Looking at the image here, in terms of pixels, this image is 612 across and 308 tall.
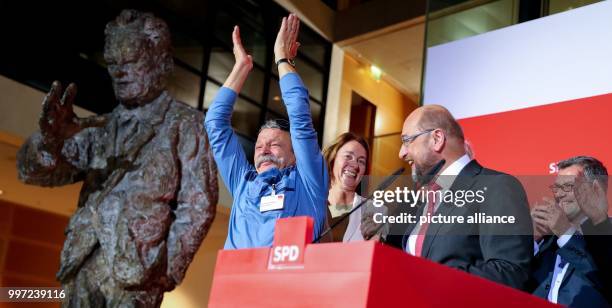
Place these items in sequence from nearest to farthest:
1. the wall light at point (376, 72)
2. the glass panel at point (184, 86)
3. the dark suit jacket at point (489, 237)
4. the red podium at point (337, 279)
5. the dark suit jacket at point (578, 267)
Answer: the red podium at point (337, 279)
the dark suit jacket at point (489, 237)
the dark suit jacket at point (578, 267)
the glass panel at point (184, 86)
the wall light at point (376, 72)

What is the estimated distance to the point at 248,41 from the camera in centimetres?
1120

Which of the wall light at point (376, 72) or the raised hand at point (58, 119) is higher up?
the wall light at point (376, 72)

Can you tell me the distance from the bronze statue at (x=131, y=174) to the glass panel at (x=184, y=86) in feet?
18.8

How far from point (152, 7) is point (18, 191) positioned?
2.81 metres

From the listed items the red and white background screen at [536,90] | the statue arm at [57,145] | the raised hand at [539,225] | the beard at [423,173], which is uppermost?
the red and white background screen at [536,90]

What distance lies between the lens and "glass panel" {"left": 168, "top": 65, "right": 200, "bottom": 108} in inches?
387

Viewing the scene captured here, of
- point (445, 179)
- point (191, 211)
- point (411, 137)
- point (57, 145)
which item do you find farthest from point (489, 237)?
point (57, 145)

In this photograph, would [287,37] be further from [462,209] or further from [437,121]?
[462,209]

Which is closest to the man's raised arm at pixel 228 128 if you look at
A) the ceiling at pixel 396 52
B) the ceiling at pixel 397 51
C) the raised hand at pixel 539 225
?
the raised hand at pixel 539 225

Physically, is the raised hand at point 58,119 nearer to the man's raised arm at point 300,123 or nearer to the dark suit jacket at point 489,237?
the man's raised arm at point 300,123

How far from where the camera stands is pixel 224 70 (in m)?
10.7

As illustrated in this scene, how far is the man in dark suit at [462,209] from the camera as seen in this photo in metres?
1.71

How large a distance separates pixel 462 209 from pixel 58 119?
243 cm

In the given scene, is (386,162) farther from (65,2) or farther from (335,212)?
(335,212)
